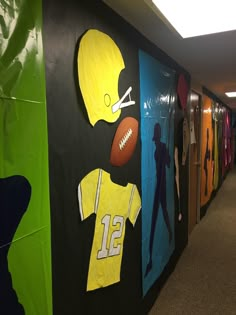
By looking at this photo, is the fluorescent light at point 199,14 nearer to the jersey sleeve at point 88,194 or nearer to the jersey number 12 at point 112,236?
the jersey sleeve at point 88,194

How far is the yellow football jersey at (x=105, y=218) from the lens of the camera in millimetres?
1515

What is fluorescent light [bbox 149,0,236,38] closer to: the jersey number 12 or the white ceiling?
the white ceiling

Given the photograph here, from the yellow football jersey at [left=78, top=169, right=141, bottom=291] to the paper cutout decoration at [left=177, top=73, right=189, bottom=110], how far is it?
1.56m

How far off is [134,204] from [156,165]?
548 mm

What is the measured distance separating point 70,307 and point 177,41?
212 cm

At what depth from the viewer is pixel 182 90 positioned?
3.19 meters

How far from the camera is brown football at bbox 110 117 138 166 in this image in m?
1.77

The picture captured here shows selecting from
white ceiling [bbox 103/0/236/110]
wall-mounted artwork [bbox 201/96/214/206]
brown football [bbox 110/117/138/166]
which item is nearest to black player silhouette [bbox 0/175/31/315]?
brown football [bbox 110/117/138/166]

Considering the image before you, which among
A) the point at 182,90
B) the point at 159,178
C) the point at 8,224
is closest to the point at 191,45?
the point at 182,90

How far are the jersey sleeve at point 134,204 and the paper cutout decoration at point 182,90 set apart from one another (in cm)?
147

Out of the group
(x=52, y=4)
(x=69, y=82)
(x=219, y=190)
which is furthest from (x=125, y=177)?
(x=219, y=190)

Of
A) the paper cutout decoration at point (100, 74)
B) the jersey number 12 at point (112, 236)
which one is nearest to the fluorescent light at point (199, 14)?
the paper cutout decoration at point (100, 74)

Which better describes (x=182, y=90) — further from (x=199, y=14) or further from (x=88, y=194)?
(x=88, y=194)

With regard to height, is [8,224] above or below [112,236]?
above
